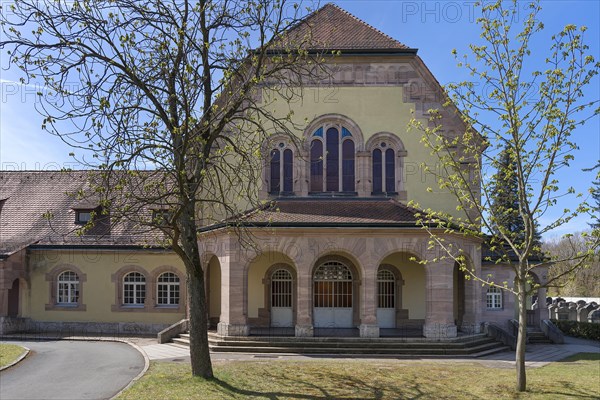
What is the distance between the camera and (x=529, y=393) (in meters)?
11.9

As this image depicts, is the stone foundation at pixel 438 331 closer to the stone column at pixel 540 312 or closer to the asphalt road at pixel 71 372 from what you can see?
the stone column at pixel 540 312

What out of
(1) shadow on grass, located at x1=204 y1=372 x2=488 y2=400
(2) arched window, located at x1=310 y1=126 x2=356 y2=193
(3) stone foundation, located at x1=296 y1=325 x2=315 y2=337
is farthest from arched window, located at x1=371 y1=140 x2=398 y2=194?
(1) shadow on grass, located at x1=204 y1=372 x2=488 y2=400

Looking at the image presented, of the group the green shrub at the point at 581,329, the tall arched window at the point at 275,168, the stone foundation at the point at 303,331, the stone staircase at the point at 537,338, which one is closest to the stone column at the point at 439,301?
the stone foundation at the point at 303,331

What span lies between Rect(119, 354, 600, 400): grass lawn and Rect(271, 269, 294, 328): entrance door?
18.9 feet

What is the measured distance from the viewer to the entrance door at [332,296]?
838 inches

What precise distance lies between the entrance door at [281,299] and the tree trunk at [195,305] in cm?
891

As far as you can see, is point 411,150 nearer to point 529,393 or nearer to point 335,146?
point 335,146

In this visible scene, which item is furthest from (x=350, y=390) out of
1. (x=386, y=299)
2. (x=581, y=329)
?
(x=581, y=329)

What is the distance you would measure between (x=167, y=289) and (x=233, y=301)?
244 inches

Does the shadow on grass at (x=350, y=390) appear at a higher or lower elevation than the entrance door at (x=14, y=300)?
lower

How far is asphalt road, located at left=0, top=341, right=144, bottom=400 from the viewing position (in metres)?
12.0

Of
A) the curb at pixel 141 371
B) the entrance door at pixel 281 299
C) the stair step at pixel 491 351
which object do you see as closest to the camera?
the curb at pixel 141 371

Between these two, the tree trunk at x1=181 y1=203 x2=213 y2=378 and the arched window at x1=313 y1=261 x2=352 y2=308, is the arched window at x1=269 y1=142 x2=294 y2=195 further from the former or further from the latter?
the tree trunk at x1=181 y1=203 x2=213 y2=378

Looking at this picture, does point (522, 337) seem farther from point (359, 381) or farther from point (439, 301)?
point (439, 301)
